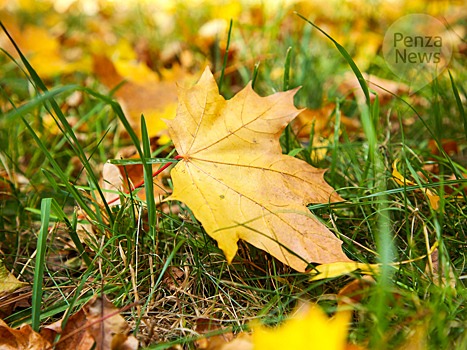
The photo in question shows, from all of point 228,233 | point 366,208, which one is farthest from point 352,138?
point 228,233

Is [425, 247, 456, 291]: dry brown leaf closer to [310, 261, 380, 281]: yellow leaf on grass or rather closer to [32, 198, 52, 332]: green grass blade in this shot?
[310, 261, 380, 281]: yellow leaf on grass

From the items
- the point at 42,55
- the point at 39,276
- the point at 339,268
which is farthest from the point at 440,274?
the point at 42,55

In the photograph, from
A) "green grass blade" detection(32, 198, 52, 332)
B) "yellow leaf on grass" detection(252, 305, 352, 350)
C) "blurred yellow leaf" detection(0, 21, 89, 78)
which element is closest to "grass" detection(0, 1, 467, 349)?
"green grass blade" detection(32, 198, 52, 332)

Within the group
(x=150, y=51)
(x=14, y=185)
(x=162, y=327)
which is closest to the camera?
(x=162, y=327)

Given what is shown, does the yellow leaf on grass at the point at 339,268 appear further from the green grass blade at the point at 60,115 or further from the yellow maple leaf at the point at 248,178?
the green grass blade at the point at 60,115

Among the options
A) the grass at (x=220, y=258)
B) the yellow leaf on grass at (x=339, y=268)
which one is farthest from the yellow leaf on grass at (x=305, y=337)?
the yellow leaf on grass at (x=339, y=268)

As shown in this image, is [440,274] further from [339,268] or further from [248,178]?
[248,178]

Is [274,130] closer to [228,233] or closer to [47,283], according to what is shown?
[228,233]

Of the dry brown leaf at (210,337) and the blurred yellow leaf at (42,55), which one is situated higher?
the blurred yellow leaf at (42,55)
